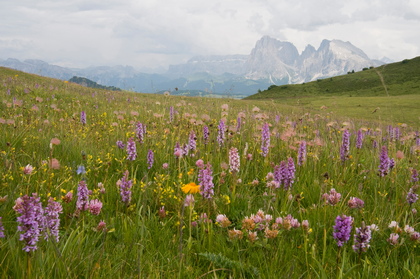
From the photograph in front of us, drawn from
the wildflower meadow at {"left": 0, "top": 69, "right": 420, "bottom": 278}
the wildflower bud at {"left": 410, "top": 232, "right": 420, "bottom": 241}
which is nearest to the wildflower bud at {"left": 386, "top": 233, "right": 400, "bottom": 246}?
the wildflower meadow at {"left": 0, "top": 69, "right": 420, "bottom": 278}

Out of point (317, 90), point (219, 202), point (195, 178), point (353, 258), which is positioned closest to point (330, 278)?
point (353, 258)

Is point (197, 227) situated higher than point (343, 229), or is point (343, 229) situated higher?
point (343, 229)

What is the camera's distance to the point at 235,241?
244cm

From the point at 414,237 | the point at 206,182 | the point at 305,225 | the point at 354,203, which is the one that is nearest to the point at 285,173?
the point at 354,203

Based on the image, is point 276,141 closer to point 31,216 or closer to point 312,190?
point 312,190

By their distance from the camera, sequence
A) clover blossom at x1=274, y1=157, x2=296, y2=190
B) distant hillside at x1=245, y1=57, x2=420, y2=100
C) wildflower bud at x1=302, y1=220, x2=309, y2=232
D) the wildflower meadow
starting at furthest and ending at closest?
distant hillside at x1=245, y1=57, x2=420, y2=100, clover blossom at x1=274, y1=157, x2=296, y2=190, wildflower bud at x1=302, y1=220, x2=309, y2=232, the wildflower meadow

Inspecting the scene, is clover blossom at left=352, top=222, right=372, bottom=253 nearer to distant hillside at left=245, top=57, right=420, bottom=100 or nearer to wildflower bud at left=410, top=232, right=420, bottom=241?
wildflower bud at left=410, top=232, right=420, bottom=241

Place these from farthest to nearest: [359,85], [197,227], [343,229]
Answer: [359,85]
[197,227]
[343,229]

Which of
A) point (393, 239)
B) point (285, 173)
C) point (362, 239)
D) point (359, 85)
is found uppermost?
point (359, 85)

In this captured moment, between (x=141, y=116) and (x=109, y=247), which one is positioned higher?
(x=141, y=116)

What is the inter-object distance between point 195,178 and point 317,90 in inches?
3522

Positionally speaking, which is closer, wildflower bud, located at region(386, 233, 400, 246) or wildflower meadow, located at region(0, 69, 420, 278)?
wildflower meadow, located at region(0, 69, 420, 278)

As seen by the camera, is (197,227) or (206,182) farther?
(206,182)

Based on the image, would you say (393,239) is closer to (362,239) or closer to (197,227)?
(362,239)
